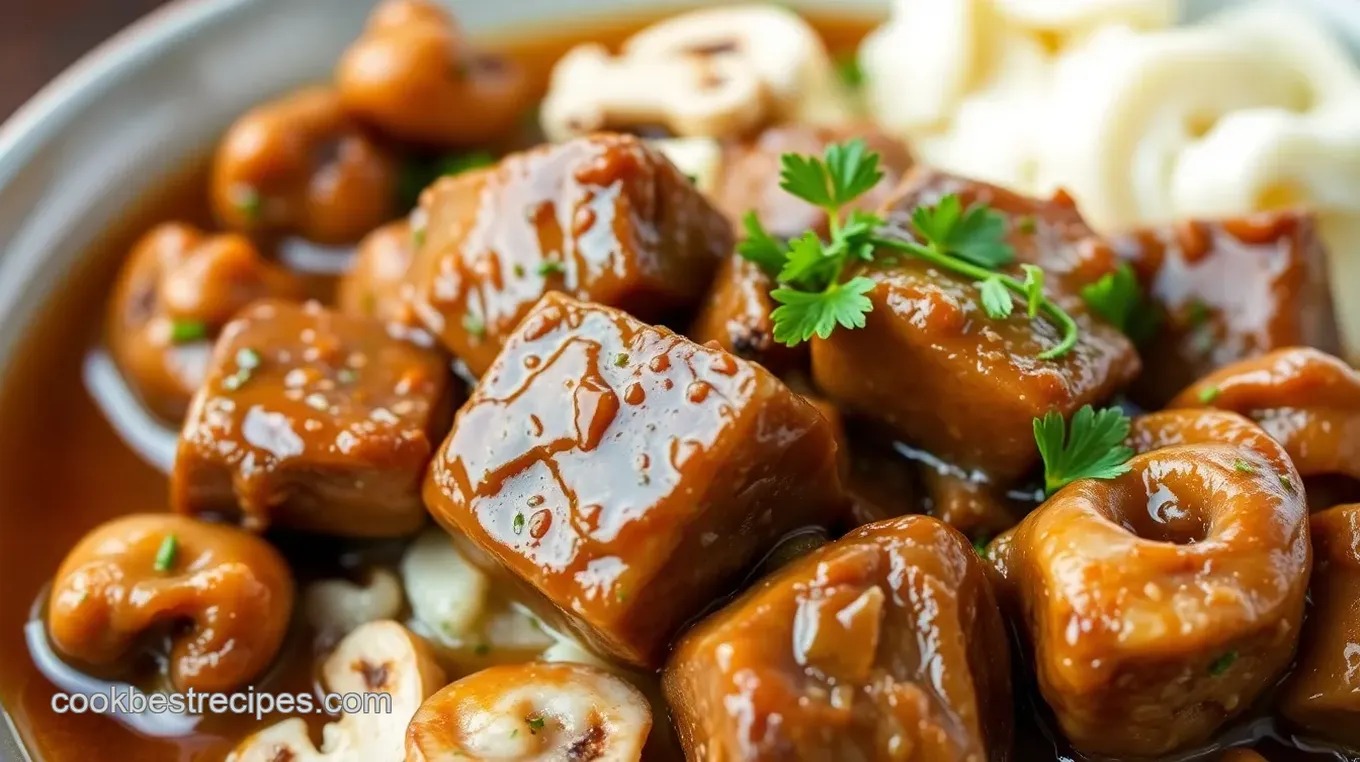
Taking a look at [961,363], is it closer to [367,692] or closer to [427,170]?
[367,692]

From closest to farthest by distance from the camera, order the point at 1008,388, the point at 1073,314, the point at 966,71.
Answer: the point at 1008,388 → the point at 1073,314 → the point at 966,71

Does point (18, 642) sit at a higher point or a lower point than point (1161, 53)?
lower

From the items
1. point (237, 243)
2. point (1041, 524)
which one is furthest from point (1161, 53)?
point (237, 243)

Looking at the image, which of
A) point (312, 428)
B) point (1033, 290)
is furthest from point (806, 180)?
point (312, 428)

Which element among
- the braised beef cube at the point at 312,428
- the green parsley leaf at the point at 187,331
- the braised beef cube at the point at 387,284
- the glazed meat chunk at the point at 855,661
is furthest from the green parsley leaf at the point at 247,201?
the glazed meat chunk at the point at 855,661

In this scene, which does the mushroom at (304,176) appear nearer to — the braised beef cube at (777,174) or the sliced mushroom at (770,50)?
the sliced mushroom at (770,50)

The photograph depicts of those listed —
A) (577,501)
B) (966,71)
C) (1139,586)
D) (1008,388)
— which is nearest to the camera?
(1139,586)

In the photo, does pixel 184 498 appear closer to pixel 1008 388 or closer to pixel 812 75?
pixel 1008 388

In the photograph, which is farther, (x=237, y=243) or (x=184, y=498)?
(x=237, y=243)
